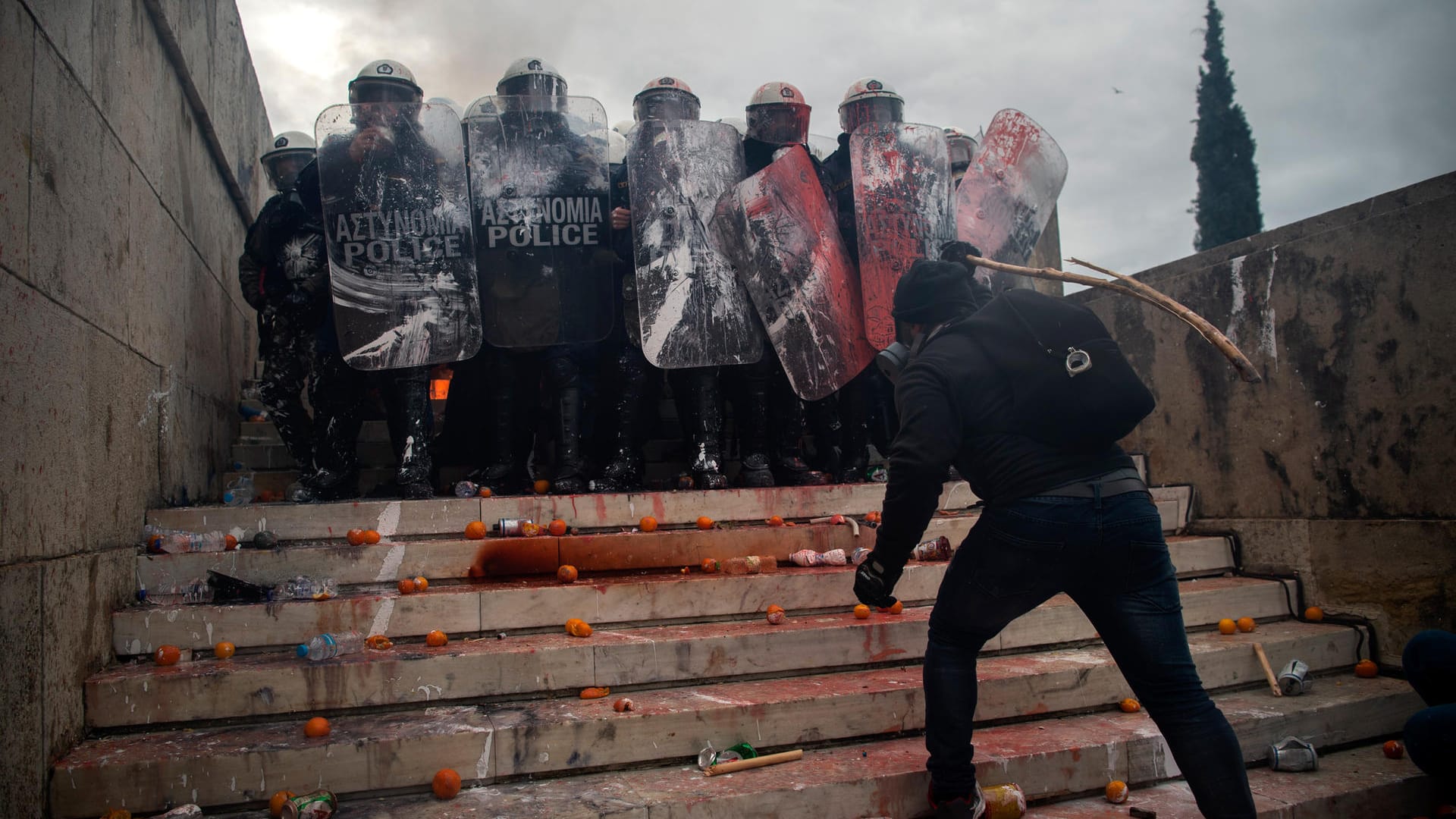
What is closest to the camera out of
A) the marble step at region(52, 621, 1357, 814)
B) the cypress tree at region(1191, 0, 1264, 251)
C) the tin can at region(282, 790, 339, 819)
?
the tin can at region(282, 790, 339, 819)

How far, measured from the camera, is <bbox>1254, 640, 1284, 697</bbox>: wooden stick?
12.3 ft

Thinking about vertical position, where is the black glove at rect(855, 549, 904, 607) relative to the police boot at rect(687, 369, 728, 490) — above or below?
below

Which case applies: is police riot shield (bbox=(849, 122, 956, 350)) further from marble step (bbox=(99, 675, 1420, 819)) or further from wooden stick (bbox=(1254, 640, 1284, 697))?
marble step (bbox=(99, 675, 1420, 819))

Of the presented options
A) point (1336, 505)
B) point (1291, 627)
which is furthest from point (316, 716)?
point (1336, 505)

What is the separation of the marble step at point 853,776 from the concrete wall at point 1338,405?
106 cm

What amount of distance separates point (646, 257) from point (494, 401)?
51.3 inches

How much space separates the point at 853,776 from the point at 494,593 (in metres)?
1.55

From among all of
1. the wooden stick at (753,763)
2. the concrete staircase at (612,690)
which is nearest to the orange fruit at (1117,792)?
the concrete staircase at (612,690)

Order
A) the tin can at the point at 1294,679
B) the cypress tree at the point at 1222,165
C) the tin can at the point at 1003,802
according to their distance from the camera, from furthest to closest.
A: the cypress tree at the point at 1222,165
the tin can at the point at 1294,679
the tin can at the point at 1003,802

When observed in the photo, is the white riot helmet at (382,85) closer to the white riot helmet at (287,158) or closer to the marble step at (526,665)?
the white riot helmet at (287,158)

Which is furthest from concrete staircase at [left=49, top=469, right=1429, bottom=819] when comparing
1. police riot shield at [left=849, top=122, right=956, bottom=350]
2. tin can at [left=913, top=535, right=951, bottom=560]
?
police riot shield at [left=849, top=122, right=956, bottom=350]

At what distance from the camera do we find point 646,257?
16.3ft

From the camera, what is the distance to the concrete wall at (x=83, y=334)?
8.29ft

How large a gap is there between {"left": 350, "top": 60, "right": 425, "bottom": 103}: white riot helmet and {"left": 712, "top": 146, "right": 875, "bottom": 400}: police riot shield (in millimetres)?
1978
